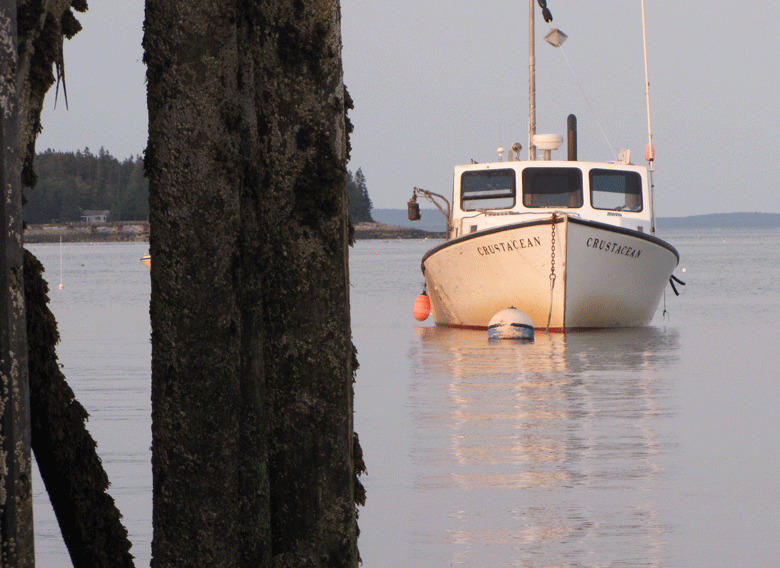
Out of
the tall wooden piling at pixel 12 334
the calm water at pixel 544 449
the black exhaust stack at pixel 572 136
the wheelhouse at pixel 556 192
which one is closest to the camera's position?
the tall wooden piling at pixel 12 334

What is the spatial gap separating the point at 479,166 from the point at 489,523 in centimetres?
1324

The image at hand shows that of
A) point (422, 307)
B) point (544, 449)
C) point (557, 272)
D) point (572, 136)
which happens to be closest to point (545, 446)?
point (544, 449)

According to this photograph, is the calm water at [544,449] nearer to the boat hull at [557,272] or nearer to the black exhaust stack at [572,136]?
the boat hull at [557,272]

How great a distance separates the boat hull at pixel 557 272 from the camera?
16875 mm

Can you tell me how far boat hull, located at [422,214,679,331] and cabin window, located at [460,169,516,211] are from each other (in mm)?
1121

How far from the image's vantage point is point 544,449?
7879 mm

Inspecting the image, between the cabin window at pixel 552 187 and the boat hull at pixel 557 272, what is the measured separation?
149 centimetres

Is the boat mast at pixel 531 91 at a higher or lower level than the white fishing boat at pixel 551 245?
higher

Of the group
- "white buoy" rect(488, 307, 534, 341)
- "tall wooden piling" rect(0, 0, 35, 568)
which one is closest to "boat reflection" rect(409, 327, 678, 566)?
"white buoy" rect(488, 307, 534, 341)

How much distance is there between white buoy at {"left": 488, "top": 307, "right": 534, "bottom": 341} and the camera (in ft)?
55.5

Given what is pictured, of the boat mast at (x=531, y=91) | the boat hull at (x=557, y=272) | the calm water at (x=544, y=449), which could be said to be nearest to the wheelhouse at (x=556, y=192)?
the boat hull at (x=557, y=272)

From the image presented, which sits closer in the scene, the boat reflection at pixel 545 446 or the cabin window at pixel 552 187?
the boat reflection at pixel 545 446

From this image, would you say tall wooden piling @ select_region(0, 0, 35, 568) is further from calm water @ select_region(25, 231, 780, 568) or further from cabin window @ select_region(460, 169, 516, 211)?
cabin window @ select_region(460, 169, 516, 211)

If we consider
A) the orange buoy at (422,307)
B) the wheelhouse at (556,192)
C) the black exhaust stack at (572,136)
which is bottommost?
the orange buoy at (422,307)
